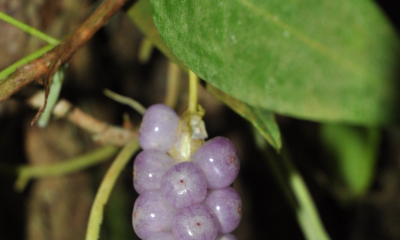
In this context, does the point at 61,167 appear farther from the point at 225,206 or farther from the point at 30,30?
the point at 225,206

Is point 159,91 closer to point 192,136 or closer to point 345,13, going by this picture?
point 192,136

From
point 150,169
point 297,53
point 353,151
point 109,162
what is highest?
point 297,53

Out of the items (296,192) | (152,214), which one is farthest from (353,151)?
(152,214)

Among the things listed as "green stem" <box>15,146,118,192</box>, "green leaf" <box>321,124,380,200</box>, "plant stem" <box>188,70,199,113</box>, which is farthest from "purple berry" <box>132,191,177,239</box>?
"green leaf" <box>321,124,380,200</box>

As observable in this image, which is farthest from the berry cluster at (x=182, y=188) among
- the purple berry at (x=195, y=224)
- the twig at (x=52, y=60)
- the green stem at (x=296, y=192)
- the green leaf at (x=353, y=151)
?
the green leaf at (x=353, y=151)

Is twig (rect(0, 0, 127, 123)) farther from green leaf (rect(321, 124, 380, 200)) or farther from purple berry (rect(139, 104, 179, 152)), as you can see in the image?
green leaf (rect(321, 124, 380, 200))

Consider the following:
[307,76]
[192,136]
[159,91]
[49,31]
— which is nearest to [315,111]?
[307,76]

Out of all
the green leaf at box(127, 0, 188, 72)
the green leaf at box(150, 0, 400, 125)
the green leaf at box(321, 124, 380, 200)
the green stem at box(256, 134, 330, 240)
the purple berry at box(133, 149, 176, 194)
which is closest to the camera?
the green leaf at box(150, 0, 400, 125)
